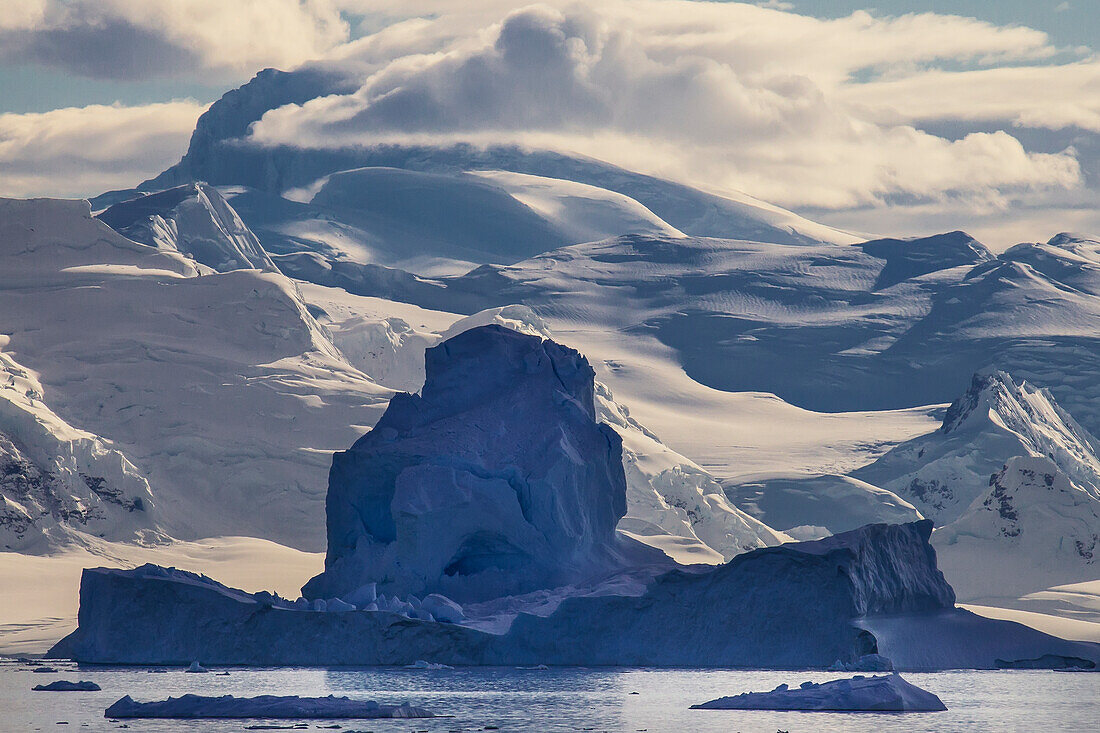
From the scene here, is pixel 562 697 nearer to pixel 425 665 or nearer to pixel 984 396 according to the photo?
pixel 425 665

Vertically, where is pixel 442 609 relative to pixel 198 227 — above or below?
below

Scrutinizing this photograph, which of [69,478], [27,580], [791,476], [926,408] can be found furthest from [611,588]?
[926,408]

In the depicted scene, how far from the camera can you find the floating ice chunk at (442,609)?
46.8 meters

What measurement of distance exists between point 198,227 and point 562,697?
336 ft

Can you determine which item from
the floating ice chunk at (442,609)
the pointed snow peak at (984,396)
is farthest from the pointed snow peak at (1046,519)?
the pointed snow peak at (984,396)

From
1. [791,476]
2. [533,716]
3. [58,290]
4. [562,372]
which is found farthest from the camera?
[791,476]

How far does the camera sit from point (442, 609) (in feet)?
153

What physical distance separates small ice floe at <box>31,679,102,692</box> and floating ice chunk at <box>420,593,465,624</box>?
8794 mm

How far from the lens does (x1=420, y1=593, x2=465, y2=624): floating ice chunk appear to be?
4675 centimetres

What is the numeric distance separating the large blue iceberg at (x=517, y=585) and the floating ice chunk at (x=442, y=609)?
0.15ft

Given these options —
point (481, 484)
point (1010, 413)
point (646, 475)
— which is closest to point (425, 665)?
point (481, 484)

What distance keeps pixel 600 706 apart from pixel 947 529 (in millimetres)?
40406

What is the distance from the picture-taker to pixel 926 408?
19338 centimetres

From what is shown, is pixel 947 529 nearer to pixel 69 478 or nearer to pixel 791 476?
pixel 69 478
